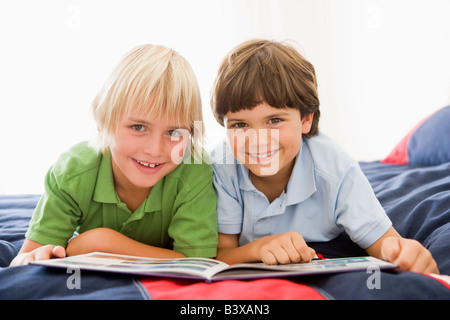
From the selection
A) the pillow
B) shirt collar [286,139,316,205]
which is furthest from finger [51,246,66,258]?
the pillow

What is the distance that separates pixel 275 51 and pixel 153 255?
0.54 meters

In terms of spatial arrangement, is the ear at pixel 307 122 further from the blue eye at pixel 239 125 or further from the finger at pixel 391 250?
the finger at pixel 391 250

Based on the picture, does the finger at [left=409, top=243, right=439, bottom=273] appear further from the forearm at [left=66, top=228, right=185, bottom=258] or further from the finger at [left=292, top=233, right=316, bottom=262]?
the forearm at [left=66, top=228, right=185, bottom=258]

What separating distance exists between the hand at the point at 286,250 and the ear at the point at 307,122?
1.06ft

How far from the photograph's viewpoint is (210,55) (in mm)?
2520

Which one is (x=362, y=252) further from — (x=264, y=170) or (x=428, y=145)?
(x=428, y=145)

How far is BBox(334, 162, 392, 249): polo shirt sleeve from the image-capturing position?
0.97 m

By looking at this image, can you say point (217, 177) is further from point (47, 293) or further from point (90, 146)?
point (47, 293)

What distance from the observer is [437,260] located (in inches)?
34.0

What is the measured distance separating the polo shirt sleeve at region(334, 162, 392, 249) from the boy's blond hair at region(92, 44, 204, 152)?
0.36 meters

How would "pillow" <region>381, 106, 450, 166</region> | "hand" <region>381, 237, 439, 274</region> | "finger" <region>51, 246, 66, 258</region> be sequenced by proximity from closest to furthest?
1. "hand" <region>381, 237, 439, 274</region>
2. "finger" <region>51, 246, 66, 258</region>
3. "pillow" <region>381, 106, 450, 166</region>

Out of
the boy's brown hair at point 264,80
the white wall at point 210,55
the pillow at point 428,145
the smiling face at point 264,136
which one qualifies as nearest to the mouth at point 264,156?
the smiling face at point 264,136
